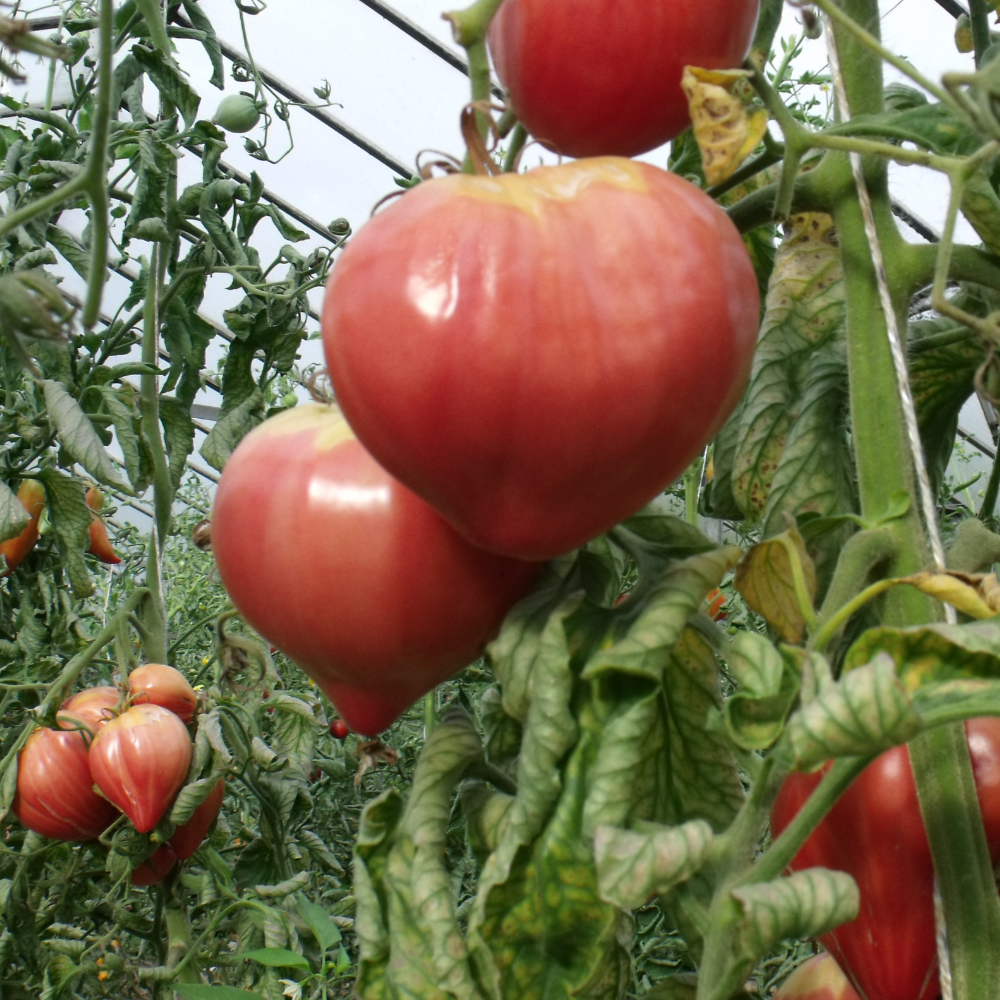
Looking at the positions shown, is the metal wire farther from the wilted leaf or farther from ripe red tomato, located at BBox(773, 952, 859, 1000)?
ripe red tomato, located at BBox(773, 952, 859, 1000)

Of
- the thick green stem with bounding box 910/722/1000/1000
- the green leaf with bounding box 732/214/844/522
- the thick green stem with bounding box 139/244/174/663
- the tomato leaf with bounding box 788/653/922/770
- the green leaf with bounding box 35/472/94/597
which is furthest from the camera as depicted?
the green leaf with bounding box 35/472/94/597

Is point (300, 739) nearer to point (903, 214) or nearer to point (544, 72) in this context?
point (544, 72)

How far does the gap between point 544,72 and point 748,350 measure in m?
0.13

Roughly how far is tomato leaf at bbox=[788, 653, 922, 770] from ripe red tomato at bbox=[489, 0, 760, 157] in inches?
8.5

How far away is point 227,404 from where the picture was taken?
855 millimetres

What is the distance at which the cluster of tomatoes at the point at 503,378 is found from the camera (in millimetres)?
297

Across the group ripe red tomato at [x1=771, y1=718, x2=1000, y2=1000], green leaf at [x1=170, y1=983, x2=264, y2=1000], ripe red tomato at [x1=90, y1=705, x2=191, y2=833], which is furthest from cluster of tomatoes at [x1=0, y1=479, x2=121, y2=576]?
ripe red tomato at [x1=771, y1=718, x2=1000, y2=1000]

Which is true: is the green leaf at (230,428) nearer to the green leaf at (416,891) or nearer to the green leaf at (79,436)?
the green leaf at (79,436)

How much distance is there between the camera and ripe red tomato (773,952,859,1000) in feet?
1.47

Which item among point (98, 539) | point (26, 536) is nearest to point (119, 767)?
point (26, 536)

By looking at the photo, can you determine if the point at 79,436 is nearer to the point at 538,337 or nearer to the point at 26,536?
the point at 26,536

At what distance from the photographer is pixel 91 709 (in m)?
0.97

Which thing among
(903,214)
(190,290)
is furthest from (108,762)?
(903,214)

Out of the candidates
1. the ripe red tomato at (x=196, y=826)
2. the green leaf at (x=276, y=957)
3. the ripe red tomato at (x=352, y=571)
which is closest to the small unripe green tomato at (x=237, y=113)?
the ripe red tomato at (x=196, y=826)
